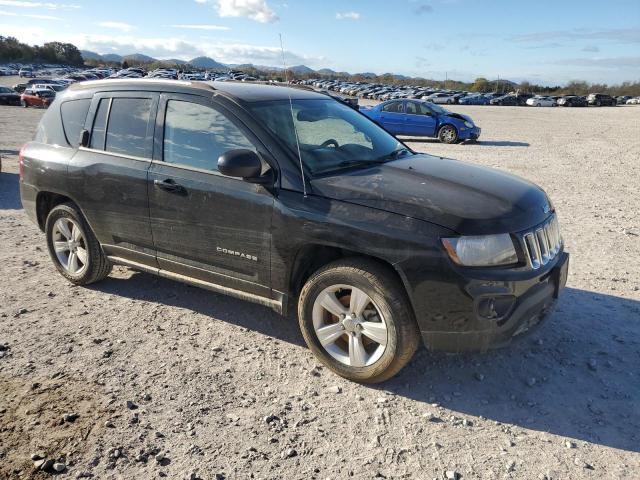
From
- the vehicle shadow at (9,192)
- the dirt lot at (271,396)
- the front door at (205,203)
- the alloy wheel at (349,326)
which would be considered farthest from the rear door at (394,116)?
the alloy wheel at (349,326)

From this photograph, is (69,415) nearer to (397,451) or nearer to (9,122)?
(397,451)

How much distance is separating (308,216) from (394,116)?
52.9 ft

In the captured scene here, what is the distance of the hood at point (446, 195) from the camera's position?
3.09m

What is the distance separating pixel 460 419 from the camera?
313 centimetres

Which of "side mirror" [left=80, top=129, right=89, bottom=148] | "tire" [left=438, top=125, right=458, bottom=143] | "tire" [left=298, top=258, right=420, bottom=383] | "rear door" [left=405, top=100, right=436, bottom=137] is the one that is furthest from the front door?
"rear door" [left=405, top=100, right=436, bottom=137]

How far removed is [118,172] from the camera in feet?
13.9

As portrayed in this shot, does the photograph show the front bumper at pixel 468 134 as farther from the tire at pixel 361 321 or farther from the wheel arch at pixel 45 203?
the tire at pixel 361 321

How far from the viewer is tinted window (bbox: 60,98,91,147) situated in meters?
4.67

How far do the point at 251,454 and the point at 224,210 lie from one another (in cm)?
168

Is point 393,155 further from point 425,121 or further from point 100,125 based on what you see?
point 425,121

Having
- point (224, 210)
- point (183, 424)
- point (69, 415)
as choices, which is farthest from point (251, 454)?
point (224, 210)

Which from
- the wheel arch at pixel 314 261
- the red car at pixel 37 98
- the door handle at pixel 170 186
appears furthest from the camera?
the red car at pixel 37 98

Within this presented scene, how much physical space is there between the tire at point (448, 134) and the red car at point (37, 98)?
Answer: 1000 inches

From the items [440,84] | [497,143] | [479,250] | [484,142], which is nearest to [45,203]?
[479,250]
